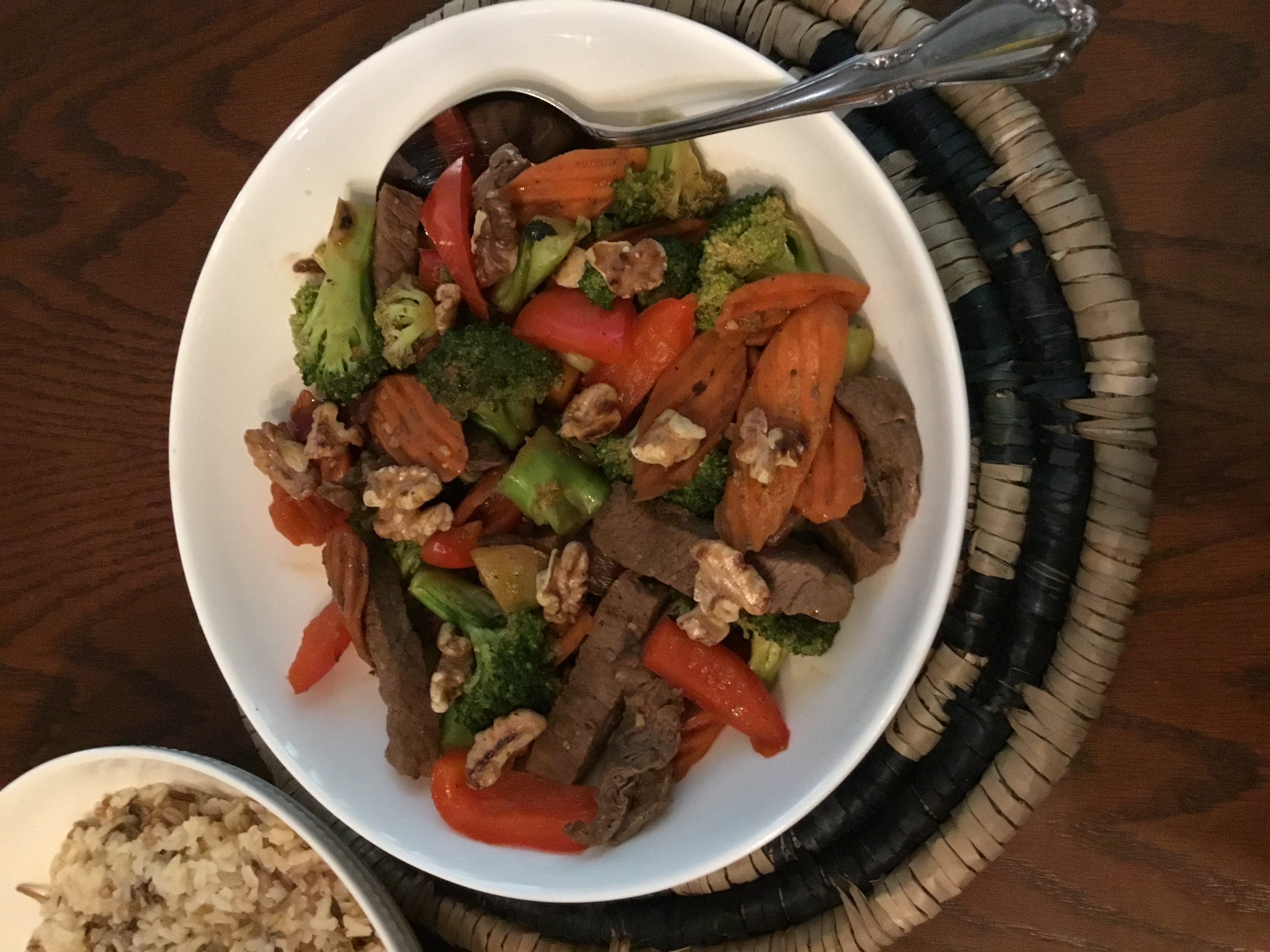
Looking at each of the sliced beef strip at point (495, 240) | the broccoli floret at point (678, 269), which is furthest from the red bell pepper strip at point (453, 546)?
the broccoli floret at point (678, 269)

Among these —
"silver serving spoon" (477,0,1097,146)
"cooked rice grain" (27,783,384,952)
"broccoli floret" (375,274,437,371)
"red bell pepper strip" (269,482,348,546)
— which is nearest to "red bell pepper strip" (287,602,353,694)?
"red bell pepper strip" (269,482,348,546)

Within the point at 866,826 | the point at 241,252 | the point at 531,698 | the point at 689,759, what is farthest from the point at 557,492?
the point at 866,826

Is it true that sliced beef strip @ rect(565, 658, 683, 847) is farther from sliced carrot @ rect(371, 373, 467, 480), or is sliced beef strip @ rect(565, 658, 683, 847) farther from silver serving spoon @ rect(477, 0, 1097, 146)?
silver serving spoon @ rect(477, 0, 1097, 146)

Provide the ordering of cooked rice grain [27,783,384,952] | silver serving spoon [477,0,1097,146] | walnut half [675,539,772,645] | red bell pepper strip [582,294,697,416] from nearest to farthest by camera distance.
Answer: silver serving spoon [477,0,1097,146], walnut half [675,539,772,645], red bell pepper strip [582,294,697,416], cooked rice grain [27,783,384,952]

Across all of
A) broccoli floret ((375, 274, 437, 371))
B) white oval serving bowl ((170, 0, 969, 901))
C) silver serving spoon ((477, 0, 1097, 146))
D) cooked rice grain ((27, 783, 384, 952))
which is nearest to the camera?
silver serving spoon ((477, 0, 1097, 146))

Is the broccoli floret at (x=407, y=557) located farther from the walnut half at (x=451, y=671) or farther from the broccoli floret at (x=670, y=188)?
the broccoli floret at (x=670, y=188)

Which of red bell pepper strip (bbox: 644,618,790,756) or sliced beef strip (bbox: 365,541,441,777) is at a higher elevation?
red bell pepper strip (bbox: 644,618,790,756)

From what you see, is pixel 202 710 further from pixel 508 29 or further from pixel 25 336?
pixel 508 29

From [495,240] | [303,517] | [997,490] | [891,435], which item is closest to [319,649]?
[303,517]
